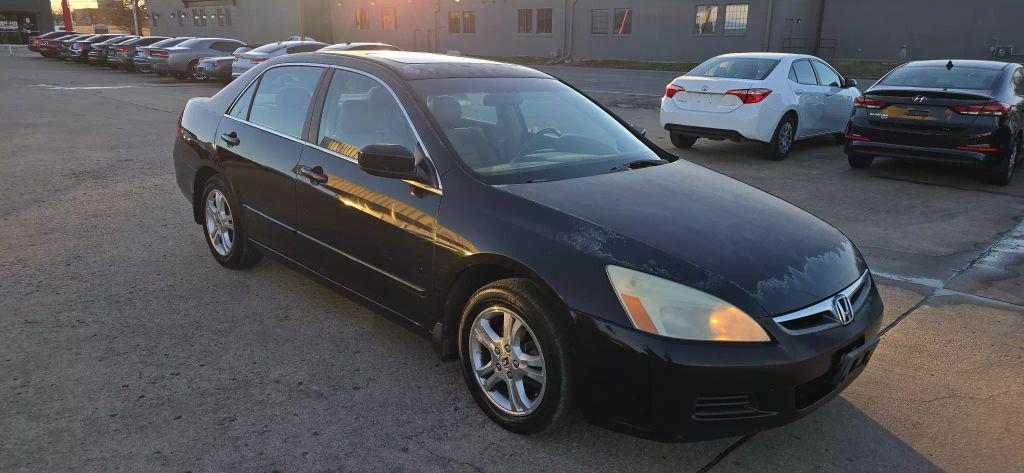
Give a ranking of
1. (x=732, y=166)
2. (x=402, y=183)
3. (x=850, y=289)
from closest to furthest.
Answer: (x=850, y=289)
(x=402, y=183)
(x=732, y=166)

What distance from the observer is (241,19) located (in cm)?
5656

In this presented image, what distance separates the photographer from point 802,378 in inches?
104

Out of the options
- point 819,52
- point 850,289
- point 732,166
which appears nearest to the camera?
point 850,289

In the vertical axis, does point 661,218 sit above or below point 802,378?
above

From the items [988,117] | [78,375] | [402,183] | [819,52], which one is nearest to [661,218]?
[402,183]

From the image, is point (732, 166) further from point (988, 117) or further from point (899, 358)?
point (899, 358)

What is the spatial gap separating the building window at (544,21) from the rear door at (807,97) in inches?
1323

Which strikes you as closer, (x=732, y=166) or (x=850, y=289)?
(x=850, y=289)

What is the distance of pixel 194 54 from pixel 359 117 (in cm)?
2384

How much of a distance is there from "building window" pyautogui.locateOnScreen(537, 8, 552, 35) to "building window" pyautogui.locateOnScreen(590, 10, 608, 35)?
2.91 meters

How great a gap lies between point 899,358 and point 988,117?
5537mm

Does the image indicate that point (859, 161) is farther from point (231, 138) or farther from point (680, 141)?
point (231, 138)

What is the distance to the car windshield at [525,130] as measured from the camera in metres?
3.52

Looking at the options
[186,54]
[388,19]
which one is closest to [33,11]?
[388,19]
